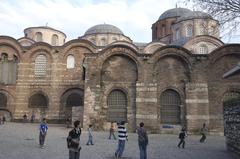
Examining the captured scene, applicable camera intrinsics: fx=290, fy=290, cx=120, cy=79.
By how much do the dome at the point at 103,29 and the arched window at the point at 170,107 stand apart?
19.9 m

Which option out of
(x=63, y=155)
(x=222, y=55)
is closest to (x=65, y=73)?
(x=222, y=55)

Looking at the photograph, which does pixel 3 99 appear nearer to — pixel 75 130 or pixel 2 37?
pixel 2 37

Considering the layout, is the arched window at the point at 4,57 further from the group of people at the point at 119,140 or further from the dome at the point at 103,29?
the group of people at the point at 119,140

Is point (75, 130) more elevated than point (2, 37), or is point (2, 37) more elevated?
point (2, 37)

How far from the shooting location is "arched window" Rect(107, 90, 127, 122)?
832 inches

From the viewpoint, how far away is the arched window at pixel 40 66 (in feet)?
96.5

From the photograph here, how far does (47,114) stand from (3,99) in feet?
16.2

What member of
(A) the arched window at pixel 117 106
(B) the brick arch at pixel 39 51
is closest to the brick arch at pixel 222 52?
(A) the arched window at pixel 117 106

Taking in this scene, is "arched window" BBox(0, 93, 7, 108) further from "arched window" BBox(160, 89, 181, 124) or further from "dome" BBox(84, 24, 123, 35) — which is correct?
"arched window" BBox(160, 89, 181, 124)

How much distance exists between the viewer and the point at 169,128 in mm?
20828

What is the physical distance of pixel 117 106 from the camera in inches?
838

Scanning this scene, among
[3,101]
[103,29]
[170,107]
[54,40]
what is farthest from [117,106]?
[54,40]

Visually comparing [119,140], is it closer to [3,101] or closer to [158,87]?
[158,87]

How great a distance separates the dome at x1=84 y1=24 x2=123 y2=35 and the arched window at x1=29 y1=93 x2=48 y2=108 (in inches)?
539
